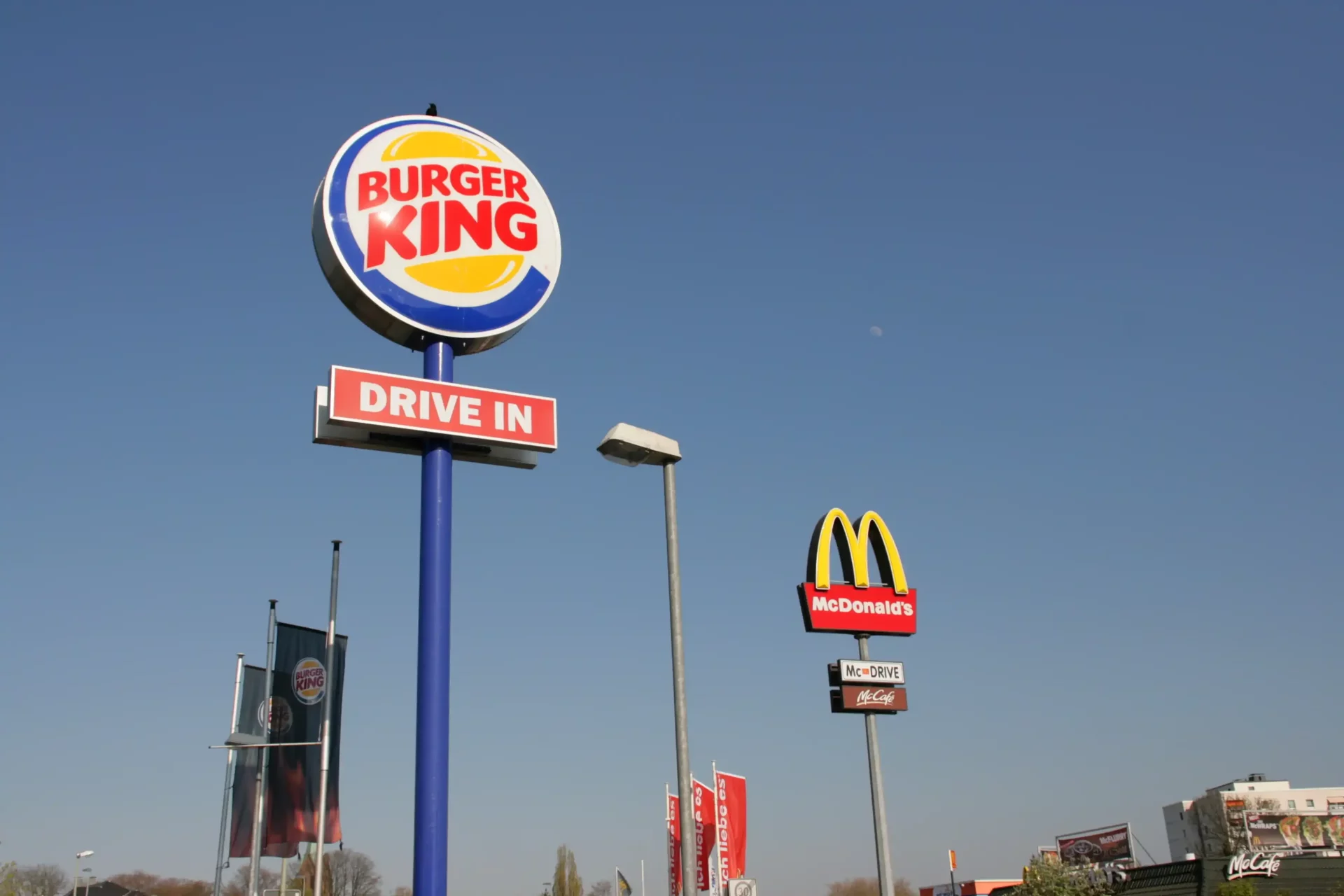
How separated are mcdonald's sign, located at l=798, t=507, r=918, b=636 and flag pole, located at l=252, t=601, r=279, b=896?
15.5 m

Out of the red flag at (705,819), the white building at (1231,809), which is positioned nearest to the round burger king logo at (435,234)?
the red flag at (705,819)

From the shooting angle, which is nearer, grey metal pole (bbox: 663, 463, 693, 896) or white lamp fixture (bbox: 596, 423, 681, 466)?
grey metal pole (bbox: 663, 463, 693, 896)

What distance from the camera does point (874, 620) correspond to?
2528 centimetres

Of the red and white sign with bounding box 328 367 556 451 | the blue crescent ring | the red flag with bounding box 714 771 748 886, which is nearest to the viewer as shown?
the red and white sign with bounding box 328 367 556 451

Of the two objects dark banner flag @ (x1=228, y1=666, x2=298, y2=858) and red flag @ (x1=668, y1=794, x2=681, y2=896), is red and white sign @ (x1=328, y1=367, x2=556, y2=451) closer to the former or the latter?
dark banner flag @ (x1=228, y1=666, x2=298, y2=858)

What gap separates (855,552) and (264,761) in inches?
670

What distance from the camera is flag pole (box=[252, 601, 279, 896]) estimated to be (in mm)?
31109

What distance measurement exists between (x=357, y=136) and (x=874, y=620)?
1433 cm

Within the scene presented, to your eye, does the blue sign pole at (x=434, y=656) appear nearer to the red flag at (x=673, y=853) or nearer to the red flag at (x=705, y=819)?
the red flag at (x=705, y=819)

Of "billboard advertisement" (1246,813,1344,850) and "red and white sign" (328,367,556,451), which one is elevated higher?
"red and white sign" (328,367,556,451)

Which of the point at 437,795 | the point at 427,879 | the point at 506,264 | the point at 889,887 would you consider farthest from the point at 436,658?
the point at 889,887

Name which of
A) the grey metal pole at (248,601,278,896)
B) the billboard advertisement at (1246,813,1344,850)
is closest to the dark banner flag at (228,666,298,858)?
the grey metal pole at (248,601,278,896)

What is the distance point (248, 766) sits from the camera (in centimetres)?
3291

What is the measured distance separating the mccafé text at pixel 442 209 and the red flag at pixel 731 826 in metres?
30.5
